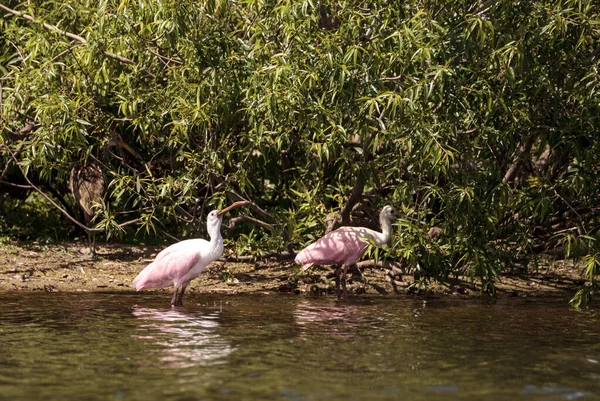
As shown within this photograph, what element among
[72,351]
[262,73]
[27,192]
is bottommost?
[72,351]

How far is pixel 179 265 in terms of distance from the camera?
1178 centimetres

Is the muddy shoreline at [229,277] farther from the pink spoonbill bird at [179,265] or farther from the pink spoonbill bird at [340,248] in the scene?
the pink spoonbill bird at [179,265]

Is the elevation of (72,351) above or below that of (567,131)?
below

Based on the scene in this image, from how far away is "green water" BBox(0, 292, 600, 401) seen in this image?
7039mm

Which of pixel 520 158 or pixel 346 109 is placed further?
pixel 520 158

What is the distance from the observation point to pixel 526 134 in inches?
461

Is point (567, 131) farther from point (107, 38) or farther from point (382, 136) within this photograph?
point (107, 38)

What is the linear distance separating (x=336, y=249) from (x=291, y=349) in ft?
13.3

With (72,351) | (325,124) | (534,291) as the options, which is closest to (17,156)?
(325,124)

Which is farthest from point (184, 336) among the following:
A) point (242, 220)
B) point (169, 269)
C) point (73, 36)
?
point (73, 36)

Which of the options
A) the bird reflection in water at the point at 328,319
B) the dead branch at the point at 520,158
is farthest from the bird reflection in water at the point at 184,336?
the dead branch at the point at 520,158

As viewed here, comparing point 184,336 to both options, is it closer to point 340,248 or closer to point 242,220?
point 340,248

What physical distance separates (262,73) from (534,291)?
4.96 m

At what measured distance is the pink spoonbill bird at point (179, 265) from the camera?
11781 mm
